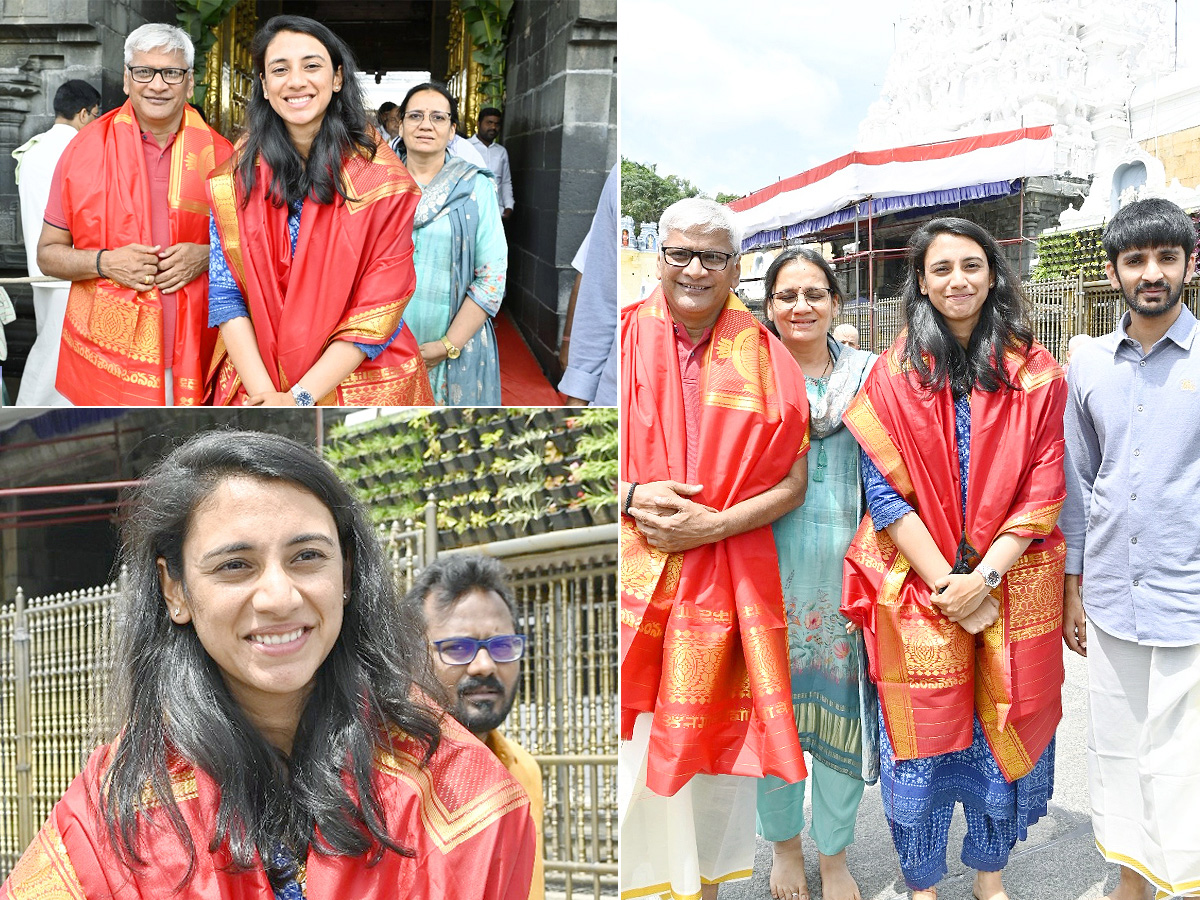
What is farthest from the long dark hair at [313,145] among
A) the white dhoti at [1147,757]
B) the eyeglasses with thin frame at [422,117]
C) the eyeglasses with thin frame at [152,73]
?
the white dhoti at [1147,757]

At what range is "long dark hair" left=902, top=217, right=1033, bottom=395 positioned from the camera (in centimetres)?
256

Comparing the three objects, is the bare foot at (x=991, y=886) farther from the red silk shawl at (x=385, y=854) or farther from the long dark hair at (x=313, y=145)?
the long dark hair at (x=313, y=145)

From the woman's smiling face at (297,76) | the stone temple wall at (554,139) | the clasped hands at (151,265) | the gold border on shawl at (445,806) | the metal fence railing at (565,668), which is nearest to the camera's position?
the gold border on shawl at (445,806)

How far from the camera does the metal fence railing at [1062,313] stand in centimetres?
479

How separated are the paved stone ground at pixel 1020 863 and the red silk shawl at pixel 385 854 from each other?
1705mm

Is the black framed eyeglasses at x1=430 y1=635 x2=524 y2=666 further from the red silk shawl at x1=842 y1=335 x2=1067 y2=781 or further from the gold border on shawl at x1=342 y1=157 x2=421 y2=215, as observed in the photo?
the gold border on shawl at x1=342 y1=157 x2=421 y2=215

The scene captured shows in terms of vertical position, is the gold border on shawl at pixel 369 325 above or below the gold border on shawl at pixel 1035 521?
above

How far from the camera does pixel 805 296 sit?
272cm

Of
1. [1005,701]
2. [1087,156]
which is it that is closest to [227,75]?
[1005,701]

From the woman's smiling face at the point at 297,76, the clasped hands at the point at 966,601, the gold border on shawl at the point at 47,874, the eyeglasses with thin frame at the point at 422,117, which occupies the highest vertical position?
the eyeglasses with thin frame at the point at 422,117

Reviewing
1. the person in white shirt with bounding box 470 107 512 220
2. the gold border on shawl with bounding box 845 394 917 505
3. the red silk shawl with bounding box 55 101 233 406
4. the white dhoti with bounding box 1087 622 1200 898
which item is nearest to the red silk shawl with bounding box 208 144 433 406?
the red silk shawl with bounding box 55 101 233 406

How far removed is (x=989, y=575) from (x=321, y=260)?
1.82 meters

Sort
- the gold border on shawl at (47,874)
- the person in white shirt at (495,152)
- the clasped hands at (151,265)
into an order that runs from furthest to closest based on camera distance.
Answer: the person in white shirt at (495,152) < the clasped hands at (151,265) < the gold border on shawl at (47,874)

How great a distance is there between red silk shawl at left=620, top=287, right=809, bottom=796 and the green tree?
525mm
